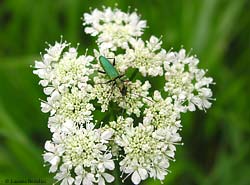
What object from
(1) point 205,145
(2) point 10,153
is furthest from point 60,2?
(1) point 205,145

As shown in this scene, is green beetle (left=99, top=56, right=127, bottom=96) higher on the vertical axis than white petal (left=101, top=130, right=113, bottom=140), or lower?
higher

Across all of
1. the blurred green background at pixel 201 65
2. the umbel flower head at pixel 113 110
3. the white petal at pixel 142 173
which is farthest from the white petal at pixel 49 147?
the blurred green background at pixel 201 65

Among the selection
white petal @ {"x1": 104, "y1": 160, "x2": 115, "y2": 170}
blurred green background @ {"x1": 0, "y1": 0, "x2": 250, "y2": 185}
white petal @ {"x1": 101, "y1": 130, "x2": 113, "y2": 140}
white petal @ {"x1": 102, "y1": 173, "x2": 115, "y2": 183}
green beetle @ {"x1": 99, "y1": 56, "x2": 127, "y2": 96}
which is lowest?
white petal @ {"x1": 102, "y1": 173, "x2": 115, "y2": 183}

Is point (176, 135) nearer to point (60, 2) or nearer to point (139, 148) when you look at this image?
point (139, 148)

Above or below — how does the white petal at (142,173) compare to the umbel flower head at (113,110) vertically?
below

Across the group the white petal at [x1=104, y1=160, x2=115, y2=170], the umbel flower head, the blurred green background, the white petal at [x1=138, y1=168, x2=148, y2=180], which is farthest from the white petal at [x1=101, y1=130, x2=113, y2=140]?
the blurred green background

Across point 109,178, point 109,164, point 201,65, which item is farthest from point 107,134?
point 201,65

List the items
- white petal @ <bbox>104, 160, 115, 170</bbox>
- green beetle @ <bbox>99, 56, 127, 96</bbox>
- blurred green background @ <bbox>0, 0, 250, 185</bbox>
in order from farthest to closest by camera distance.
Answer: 1. blurred green background @ <bbox>0, 0, 250, 185</bbox>
2. green beetle @ <bbox>99, 56, 127, 96</bbox>
3. white petal @ <bbox>104, 160, 115, 170</bbox>

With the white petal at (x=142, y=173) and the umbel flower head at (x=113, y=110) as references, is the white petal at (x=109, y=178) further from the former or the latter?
the white petal at (x=142, y=173)

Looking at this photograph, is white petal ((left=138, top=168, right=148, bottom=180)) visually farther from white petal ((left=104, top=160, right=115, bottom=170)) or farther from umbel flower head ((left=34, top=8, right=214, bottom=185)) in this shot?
white petal ((left=104, top=160, right=115, bottom=170))
